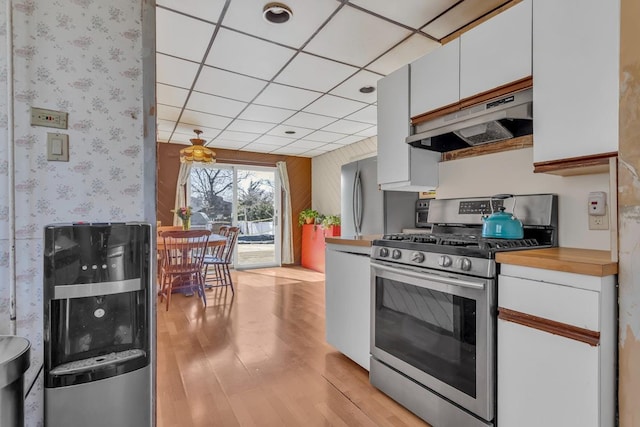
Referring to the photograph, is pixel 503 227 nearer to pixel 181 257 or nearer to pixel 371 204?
pixel 371 204

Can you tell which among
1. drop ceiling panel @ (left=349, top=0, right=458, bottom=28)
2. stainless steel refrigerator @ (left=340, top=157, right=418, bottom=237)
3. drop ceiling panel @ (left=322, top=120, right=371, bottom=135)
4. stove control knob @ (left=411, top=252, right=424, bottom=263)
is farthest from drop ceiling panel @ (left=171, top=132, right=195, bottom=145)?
stove control knob @ (left=411, top=252, right=424, bottom=263)

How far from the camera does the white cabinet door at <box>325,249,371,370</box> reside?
2174 millimetres

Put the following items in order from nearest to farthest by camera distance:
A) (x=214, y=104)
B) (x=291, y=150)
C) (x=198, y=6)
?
(x=198, y=6) → (x=214, y=104) → (x=291, y=150)

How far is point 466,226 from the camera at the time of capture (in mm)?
2217

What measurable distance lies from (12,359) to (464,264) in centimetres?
165

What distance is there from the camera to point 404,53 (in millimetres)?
2652

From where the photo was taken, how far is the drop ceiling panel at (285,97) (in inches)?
132

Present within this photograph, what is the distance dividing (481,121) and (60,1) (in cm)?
201

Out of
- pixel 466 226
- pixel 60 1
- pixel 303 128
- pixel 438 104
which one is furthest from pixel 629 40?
pixel 303 128

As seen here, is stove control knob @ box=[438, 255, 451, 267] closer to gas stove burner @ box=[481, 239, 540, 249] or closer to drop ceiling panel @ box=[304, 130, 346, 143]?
gas stove burner @ box=[481, 239, 540, 249]

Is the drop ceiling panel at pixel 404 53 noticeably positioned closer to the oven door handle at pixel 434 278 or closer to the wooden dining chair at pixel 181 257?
the oven door handle at pixel 434 278

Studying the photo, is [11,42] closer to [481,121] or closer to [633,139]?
[481,121]

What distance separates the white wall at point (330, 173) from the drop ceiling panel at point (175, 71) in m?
3.09

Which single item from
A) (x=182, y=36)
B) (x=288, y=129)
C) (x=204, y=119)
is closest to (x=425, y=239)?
(x=182, y=36)
